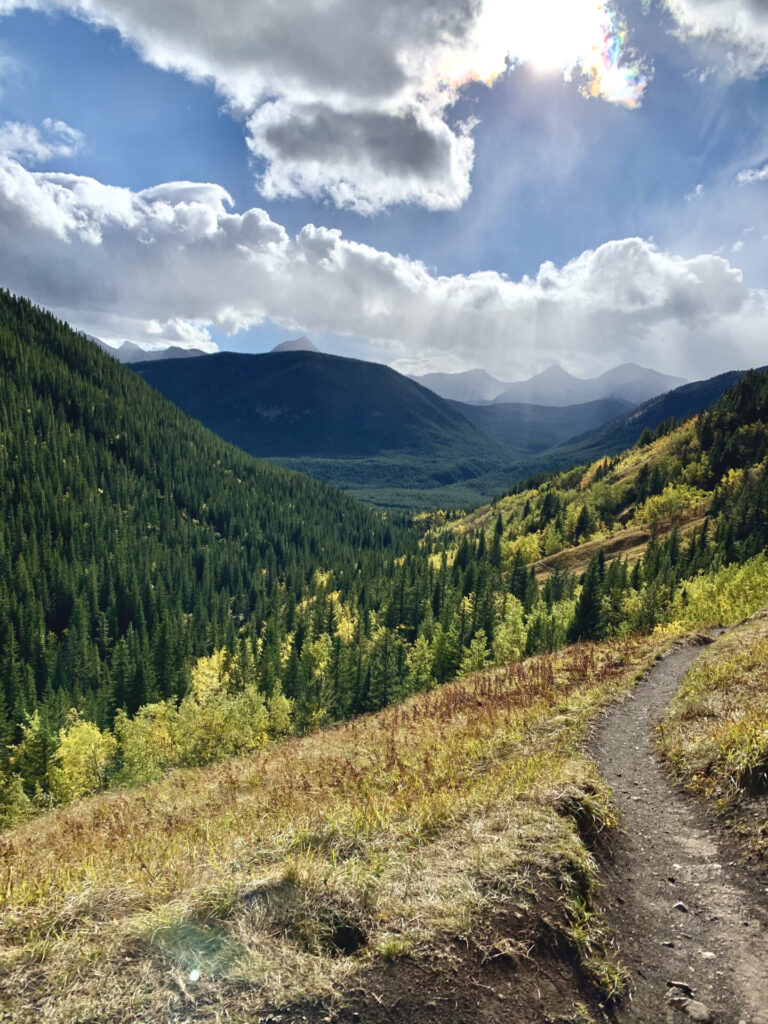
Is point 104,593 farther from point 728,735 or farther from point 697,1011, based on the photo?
point 697,1011

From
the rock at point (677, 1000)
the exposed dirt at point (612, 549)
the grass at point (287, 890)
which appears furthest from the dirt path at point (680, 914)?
the exposed dirt at point (612, 549)

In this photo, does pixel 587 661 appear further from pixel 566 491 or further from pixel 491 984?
pixel 566 491

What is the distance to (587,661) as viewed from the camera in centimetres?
2311

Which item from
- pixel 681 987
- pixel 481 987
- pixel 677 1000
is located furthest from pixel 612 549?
pixel 481 987

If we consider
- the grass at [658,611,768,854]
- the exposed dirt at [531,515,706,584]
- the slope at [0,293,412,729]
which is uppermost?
the grass at [658,611,768,854]

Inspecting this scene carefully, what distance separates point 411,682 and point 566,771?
4905cm

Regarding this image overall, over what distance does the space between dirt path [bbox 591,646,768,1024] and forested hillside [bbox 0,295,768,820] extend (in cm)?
3010

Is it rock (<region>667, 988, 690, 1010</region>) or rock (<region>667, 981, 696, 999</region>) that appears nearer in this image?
rock (<region>667, 988, 690, 1010</region>)

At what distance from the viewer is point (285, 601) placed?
435 ft

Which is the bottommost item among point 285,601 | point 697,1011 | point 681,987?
point 285,601

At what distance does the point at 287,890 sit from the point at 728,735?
32.1 ft

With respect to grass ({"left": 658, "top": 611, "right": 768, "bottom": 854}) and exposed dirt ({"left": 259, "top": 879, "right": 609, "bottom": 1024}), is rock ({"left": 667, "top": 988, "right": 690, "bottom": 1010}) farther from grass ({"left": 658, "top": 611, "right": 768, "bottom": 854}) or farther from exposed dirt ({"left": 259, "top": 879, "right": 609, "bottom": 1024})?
grass ({"left": 658, "top": 611, "right": 768, "bottom": 854})

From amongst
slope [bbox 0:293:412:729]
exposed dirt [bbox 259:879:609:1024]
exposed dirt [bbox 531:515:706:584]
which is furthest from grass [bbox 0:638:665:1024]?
exposed dirt [bbox 531:515:706:584]

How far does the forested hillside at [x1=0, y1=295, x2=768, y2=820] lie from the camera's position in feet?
151
